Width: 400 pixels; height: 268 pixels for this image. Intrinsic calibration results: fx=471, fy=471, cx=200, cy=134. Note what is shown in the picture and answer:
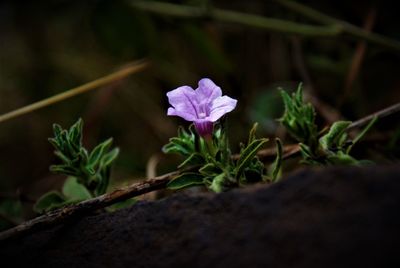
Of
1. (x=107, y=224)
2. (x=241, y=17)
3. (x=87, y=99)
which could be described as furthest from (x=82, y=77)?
(x=107, y=224)

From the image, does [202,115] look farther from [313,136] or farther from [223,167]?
[313,136]

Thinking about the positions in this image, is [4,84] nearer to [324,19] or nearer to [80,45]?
[80,45]

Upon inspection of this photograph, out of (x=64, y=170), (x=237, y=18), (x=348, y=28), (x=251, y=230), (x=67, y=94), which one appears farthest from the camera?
(x=237, y=18)

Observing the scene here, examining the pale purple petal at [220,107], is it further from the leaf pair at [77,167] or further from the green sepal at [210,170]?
the leaf pair at [77,167]

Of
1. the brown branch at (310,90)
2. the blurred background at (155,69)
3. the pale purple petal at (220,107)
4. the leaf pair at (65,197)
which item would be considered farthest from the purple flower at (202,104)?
the brown branch at (310,90)

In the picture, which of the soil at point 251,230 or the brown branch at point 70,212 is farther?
the brown branch at point 70,212

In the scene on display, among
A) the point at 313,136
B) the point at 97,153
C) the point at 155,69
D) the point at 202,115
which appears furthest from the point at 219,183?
the point at 155,69

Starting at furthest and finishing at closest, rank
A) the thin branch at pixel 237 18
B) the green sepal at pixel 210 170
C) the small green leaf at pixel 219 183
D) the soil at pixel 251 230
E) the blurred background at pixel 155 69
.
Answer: the blurred background at pixel 155 69 → the thin branch at pixel 237 18 → the green sepal at pixel 210 170 → the small green leaf at pixel 219 183 → the soil at pixel 251 230
